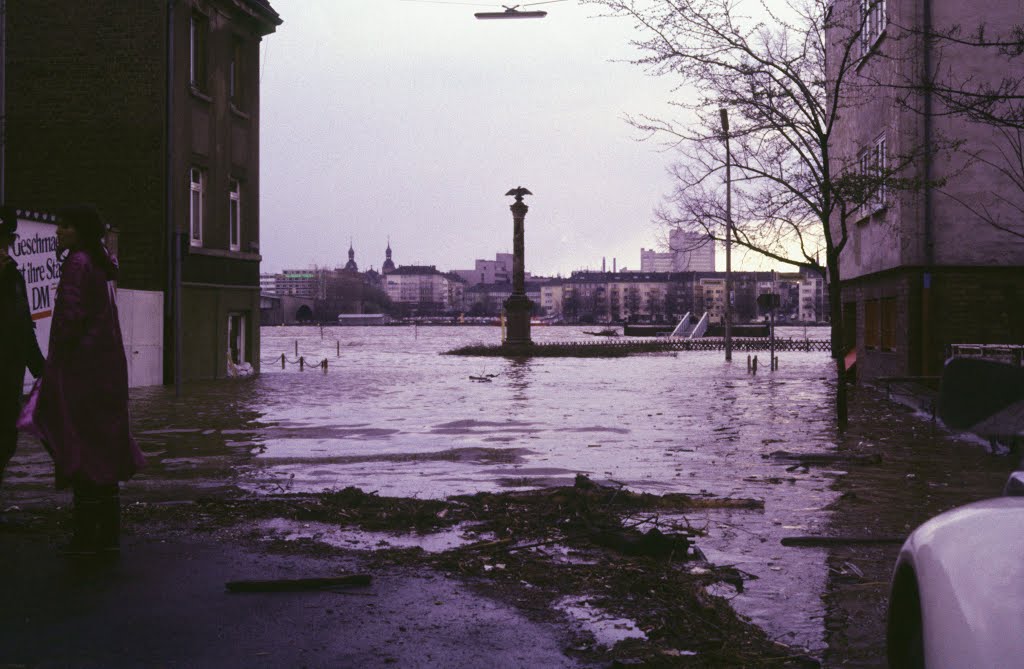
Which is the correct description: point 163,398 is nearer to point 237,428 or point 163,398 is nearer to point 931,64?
point 237,428

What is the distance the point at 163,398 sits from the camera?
21062 mm

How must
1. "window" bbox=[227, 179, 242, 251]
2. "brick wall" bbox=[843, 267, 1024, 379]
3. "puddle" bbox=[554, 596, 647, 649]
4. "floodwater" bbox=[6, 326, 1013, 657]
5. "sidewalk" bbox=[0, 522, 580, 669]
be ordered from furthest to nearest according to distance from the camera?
"window" bbox=[227, 179, 242, 251] → "brick wall" bbox=[843, 267, 1024, 379] → "floodwater" bbox=[6, 326, 1013, 657] → "puddle" bbox=[554, 596, 647, 649] → "sidewalk" bbox=[0, 522, 580, 669]

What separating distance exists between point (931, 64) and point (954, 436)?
8.37 meters

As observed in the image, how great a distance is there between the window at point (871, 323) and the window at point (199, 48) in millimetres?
16957

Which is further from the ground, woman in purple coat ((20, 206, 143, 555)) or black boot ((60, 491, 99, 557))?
woman in purple coat ((20, 206, 143, 555))

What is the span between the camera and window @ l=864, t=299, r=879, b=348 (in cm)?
2425

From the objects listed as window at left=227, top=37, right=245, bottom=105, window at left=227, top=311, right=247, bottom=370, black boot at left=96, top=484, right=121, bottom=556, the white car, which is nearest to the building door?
window at left=227, top=311, right=247, bottom=370

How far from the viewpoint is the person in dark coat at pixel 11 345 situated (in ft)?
23.9

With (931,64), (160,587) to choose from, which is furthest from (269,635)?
(931,64)

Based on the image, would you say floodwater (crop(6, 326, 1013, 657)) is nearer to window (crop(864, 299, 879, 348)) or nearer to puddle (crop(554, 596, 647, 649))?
puddle (crop(554, 596, 647, 649))

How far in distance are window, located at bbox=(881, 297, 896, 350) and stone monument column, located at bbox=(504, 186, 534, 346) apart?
27731 mm

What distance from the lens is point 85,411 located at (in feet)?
21.0

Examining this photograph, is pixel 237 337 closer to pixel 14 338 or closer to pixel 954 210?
pixel 954 210

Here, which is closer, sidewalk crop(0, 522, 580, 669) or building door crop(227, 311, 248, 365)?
sidewalk crop(0, 522, 580, 669)
